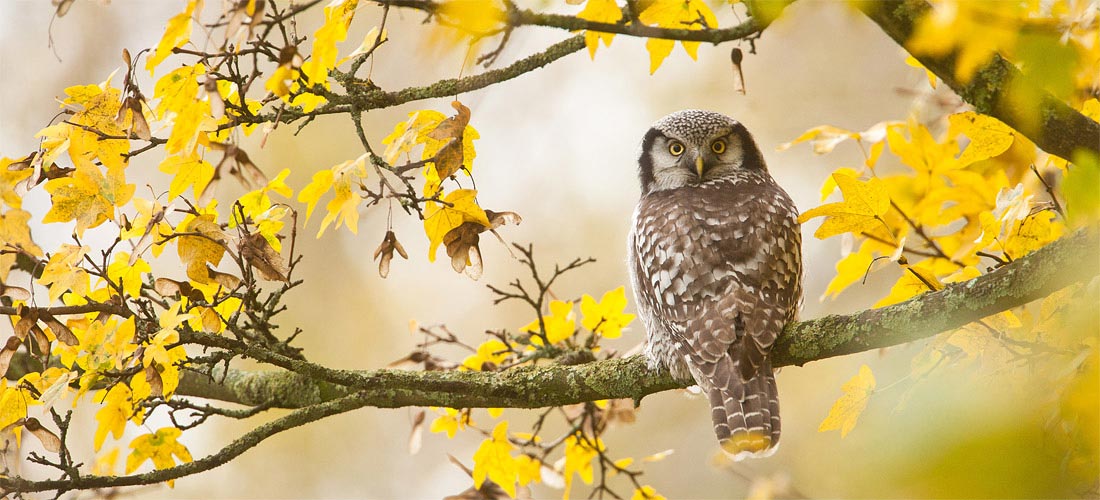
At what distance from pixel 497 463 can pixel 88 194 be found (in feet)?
5.47

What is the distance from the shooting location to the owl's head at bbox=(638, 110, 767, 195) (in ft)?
13.7

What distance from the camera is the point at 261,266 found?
95.3 inches

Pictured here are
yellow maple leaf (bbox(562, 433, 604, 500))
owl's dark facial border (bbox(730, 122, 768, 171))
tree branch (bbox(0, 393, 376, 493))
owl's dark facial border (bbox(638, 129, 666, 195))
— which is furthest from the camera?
owl's dark facial border (bbox(638, 129, 666, 195))

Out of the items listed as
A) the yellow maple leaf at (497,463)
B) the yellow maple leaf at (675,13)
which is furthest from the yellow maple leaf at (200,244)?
the yellow maple leaf at (497,463)

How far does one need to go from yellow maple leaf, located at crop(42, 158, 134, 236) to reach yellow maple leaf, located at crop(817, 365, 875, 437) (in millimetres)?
1874

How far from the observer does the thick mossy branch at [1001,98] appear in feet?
7.04

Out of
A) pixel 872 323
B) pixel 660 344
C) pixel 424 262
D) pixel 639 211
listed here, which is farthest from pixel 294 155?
pixel 872 323

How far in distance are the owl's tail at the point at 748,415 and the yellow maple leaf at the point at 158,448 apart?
66.0 inches

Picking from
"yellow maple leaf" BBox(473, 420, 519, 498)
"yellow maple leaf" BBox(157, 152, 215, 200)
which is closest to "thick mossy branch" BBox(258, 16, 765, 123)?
"yellow maple leaf" BBox(157, 152, 215, 200)

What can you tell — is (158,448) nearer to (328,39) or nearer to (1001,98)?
(328,39)

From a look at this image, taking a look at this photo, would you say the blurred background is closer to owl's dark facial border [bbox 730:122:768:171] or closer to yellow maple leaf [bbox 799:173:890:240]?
owl's dark facial border [bbox 730:122:768:171]

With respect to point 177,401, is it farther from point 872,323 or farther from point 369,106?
point 872,323

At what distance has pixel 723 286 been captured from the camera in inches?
127

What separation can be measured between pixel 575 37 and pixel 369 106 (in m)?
0.62
